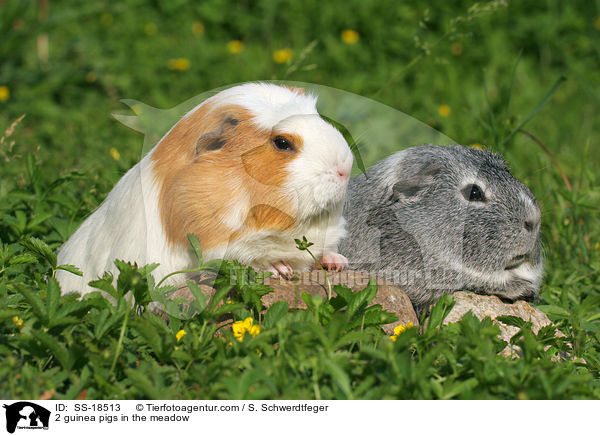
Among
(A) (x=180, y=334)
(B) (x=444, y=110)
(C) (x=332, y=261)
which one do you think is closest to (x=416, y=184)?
(C) (x=332, y=261)

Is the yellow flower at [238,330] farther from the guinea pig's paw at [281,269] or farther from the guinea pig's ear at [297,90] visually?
the guinea pig's ear at [297,90]

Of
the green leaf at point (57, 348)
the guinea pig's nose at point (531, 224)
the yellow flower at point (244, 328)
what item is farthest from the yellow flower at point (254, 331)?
the guinea pig's nose at point (531, 224)

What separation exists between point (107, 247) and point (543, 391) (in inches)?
71.6

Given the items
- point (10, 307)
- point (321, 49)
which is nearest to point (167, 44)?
point (321, 49)

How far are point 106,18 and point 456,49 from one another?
3.97 meters

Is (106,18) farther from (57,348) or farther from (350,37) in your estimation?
(57,348)

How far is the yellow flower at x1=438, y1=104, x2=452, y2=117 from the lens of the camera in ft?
19.1

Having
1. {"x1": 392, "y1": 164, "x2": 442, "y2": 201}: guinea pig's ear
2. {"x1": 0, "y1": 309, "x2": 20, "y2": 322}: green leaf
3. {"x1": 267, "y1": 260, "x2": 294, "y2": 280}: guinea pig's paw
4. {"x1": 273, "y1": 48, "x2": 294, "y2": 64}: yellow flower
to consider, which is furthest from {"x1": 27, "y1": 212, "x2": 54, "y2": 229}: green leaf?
{"x1": 273, "y1": 48, "x2": 294, "y2": 64}: yellow flower

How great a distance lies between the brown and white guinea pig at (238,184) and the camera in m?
2.42

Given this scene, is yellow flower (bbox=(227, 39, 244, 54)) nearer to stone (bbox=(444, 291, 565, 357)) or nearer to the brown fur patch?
the brown fur patch

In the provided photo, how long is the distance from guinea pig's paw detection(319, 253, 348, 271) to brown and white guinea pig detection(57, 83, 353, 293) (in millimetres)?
174

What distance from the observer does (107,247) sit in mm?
2668
